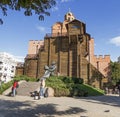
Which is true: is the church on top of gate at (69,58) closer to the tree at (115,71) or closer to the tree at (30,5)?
the tree at (115,71)

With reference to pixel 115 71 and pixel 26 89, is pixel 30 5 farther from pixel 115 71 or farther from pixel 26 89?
pixel 115 71

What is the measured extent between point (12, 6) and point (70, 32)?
44477 mm

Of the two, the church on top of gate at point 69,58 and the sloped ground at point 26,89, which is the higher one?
the church on top of gate at point 69,58

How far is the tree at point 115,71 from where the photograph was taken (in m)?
68.6

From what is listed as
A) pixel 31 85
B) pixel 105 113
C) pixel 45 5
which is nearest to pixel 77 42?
pixel 31 85

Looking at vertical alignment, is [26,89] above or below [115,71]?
below

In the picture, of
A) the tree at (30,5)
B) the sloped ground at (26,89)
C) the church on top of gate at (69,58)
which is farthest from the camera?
the church on top of gate at (69,58)

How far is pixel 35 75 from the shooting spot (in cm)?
5250

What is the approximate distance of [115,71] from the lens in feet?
234

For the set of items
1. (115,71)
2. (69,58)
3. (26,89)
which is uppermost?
(69,58)

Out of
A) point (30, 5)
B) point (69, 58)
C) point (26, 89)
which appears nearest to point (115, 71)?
point (69, 58)

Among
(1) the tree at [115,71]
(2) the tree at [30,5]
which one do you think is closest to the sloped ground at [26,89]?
(2) the tree at [30,5]

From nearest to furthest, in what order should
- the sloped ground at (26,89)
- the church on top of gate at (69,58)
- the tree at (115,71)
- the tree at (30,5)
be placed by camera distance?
the tree at (30,5), the sloped ground at (26,89), the church on top of gate at (69,58), the tree at (115,71)

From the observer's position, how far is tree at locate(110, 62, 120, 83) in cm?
6856
